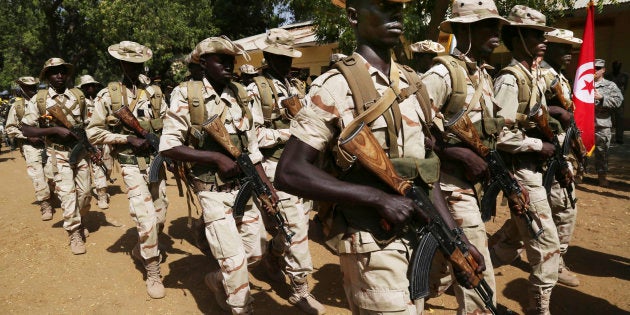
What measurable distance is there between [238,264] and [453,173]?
176cm

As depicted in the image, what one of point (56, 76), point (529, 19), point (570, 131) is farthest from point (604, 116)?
point (56, 76)

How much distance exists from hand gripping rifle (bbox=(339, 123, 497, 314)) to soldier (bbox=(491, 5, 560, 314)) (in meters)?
1.79

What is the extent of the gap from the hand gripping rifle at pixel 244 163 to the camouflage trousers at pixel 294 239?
49cm

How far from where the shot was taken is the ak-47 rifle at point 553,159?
13.0ft

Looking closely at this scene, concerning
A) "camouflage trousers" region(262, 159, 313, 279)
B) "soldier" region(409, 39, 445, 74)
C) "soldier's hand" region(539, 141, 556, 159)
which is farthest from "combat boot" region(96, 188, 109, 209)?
"soldier's hand" region(539, 141, 556, 159)

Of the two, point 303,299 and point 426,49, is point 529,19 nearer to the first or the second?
point 426,49

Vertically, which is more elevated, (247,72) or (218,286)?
(247,72)

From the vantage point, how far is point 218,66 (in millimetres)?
3725

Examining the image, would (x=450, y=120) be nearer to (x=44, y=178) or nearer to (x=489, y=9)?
(x=489, y=9)

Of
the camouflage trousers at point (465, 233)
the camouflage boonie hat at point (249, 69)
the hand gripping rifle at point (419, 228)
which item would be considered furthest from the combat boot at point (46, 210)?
the hand gripping rifle at point (419, 228)

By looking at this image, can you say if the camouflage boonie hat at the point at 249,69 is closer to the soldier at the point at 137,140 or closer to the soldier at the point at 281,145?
the soldier at the point at 281,145

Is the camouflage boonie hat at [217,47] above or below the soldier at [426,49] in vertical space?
above

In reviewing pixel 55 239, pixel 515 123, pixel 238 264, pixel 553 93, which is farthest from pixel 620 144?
pixel 55 239

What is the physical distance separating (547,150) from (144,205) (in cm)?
391
